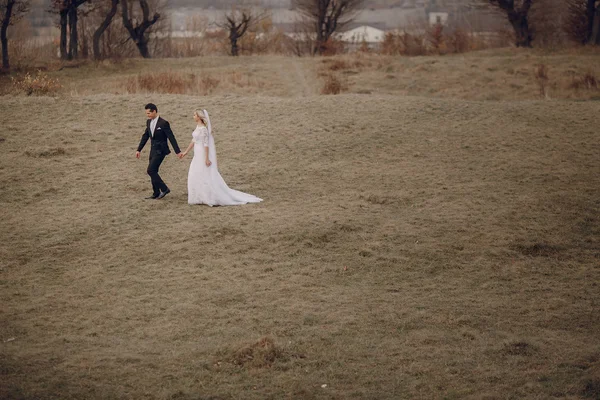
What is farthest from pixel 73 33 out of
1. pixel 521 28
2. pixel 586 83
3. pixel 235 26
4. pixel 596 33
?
pixel 596 33

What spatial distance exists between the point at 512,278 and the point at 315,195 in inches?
220

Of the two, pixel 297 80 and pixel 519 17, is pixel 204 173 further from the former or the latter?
pixel 519 17

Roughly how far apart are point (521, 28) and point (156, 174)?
36879 millimetres

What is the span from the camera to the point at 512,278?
40.4 ft

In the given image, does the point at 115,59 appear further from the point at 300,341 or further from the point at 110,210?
the point at 300,341

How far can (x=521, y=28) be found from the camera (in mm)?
46500

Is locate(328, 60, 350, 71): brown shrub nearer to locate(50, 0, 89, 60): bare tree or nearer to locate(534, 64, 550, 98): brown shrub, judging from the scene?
locate(534, 64, 550, 98): brown shrub

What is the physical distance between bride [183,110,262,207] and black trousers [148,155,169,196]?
602mm

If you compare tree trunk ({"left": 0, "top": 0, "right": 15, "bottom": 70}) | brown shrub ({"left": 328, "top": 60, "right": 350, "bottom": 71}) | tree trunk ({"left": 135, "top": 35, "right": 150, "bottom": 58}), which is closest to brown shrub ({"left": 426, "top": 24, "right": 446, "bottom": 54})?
brown shrub ({"left": 328, "top": 60, "right": 350, "bottom": 71})

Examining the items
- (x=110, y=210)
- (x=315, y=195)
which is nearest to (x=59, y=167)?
(x=110, y=210)

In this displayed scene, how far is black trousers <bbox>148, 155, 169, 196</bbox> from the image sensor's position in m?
15.4

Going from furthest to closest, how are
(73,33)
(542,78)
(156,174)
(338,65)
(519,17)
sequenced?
1. (519,17)
2. (73,33)
3. (338,65)
4. (542,78)
5. (156,174)

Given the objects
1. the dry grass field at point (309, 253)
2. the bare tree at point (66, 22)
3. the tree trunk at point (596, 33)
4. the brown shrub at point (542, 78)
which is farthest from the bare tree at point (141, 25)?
the tree trunk at point (596, 33)

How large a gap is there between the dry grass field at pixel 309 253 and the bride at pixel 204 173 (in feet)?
1.34
